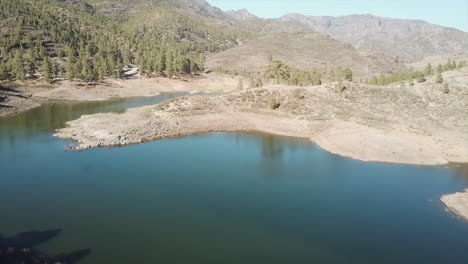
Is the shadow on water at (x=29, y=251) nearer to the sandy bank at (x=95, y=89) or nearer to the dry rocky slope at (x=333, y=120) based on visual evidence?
the dry rocky slope at (x=333, y=120)

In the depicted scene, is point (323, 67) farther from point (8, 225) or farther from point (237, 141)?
point (8, 225)

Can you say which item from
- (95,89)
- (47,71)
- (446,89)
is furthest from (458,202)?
(47,71)

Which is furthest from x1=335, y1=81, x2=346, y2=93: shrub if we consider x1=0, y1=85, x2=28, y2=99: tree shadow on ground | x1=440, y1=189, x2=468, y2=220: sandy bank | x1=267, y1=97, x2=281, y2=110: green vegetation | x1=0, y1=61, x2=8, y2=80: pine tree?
x1=0, y1=61, x2=8, y2=80: pine tree

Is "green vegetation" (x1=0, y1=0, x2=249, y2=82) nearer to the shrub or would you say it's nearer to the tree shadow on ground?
the tree shadow on ground

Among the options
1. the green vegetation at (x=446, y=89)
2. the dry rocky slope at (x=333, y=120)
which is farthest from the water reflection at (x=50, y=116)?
the green vegetation at (x=446, y=89)

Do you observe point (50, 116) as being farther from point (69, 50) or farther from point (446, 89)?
point (446, 89)

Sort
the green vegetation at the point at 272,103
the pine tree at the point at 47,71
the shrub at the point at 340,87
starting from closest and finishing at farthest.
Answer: the green vegetation at the point at 272,103
the shrub at the point at 340,87
the pine tree at the point at 47,71
